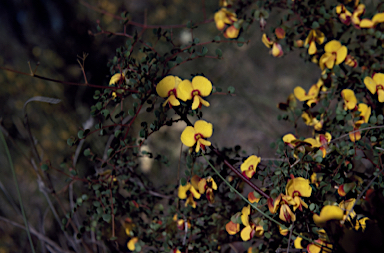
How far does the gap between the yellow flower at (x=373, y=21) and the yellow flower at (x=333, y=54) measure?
17 centimetres

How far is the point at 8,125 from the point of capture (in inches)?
53.6

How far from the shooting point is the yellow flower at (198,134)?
628mm

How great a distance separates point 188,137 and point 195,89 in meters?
0.13

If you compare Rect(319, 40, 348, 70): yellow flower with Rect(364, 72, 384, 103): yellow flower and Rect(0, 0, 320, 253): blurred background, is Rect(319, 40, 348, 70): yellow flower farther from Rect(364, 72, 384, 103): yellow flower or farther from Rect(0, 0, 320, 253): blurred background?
Rect(0, 0, 320, 253): blurred background

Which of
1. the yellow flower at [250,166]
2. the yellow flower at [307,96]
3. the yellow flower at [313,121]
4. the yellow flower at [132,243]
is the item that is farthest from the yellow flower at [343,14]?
the yellow flower at [132,243]

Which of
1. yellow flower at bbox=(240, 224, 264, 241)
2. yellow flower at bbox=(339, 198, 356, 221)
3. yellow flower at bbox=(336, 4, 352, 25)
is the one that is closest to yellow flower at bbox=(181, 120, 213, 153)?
yellow flower at bbox=(240, 224, 264, 241)

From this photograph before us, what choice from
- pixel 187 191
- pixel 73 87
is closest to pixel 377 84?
pixel 187 191

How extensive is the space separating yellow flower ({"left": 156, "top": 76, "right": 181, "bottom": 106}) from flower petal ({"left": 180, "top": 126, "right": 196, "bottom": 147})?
3.0 inches

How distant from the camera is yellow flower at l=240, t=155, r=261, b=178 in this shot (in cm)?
74

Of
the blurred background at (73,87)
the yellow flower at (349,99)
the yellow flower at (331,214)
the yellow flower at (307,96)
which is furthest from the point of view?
the blurred background at (73,87)

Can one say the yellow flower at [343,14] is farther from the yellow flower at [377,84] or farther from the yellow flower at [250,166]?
the yellow flower at [250,166]

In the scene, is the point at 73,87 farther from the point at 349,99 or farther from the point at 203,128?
the point at 349,99

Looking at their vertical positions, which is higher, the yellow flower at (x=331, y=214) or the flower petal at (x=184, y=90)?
the flower petal at (x=184, y=90)

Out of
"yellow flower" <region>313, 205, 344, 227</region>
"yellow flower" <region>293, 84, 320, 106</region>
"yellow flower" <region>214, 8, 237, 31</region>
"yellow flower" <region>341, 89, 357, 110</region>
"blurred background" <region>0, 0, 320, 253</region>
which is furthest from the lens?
"blurred background" <region>0, 0, 320, 253</region>
